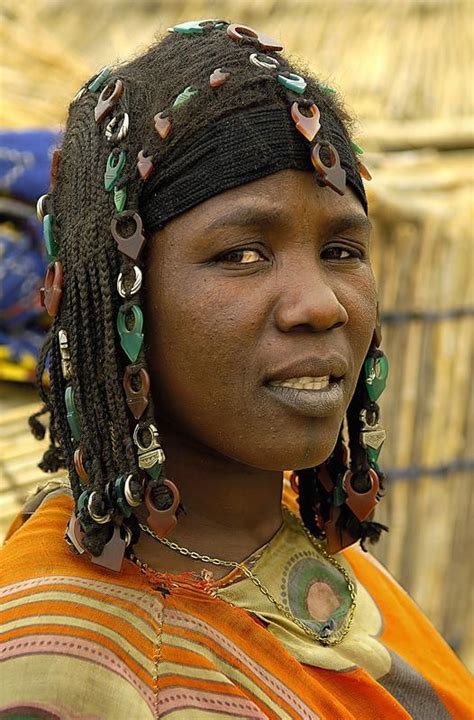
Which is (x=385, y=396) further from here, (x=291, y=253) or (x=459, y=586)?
(x=291, y=253)

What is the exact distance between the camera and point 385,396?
4422 mm

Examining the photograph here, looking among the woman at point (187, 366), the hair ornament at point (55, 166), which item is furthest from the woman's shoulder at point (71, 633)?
the hair ornament at point (55, 166)

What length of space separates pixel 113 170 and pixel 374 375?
618mm

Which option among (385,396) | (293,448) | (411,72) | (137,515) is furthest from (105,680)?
(411,72)

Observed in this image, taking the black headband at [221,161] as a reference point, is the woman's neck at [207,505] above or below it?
below

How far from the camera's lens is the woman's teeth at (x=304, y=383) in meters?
1.68

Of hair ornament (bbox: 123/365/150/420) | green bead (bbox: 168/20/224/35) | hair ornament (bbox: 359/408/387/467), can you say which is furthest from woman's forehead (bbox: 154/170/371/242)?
hair ornament (bbox: 359/408/387/467)

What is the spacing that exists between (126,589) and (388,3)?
17.5ft

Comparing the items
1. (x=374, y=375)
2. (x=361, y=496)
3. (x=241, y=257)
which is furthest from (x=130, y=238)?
(x=361, y=496)

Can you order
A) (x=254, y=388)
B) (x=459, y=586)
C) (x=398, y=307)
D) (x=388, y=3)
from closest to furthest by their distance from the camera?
(x=254, y=388) < (x=398, y=307) < (x=459, y=586) < (x=388, y=3)

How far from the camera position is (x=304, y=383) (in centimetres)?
169

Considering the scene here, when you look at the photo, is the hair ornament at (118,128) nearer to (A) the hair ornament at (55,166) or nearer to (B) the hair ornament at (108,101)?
(B) the hair ornament at (108,101)

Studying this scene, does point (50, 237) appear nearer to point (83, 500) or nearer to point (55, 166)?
point (55, 166)

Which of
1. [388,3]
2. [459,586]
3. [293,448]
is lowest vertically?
[459,586]
